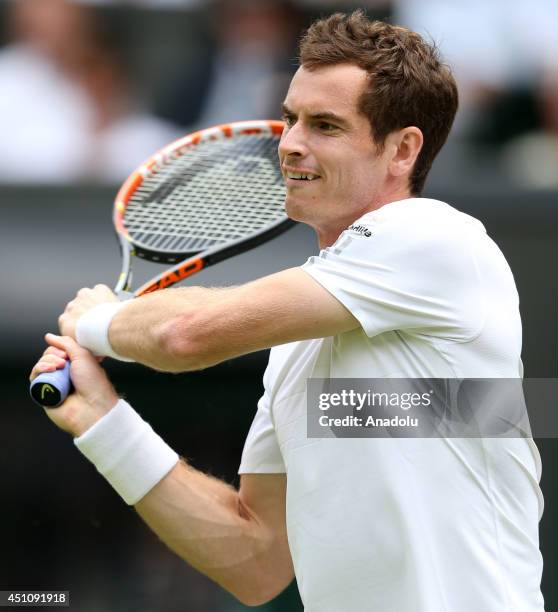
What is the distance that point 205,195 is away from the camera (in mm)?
4312

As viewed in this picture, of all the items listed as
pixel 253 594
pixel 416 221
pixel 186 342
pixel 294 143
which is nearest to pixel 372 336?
pixel 416 221

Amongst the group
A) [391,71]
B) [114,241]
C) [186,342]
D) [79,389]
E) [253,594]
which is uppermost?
[391,71]

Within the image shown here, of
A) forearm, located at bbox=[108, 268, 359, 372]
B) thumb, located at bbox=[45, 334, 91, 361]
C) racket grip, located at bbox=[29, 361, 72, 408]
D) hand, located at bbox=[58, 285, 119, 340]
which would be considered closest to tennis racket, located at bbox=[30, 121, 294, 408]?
hand, located at bbox=[58, 285, 119, 340]

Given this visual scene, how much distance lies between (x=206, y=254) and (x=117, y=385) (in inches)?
49.9

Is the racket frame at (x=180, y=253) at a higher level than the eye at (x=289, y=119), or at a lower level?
lower

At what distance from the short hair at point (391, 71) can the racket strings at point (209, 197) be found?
0.78 m

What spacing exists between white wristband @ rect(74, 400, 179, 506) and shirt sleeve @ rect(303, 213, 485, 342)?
2.35 feet

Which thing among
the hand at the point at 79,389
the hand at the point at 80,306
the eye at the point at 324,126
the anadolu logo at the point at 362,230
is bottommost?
the hand at the point at 79,389

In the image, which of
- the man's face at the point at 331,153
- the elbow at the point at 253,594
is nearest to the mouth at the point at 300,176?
the man's face at the point at 331,153

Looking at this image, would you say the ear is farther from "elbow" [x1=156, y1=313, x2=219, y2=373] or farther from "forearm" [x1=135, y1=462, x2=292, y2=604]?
"forearm" [x1=135, y1=462, x2=292, y2=604]

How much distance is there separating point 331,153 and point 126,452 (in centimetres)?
93

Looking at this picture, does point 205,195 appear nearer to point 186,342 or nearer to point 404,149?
point 404,149

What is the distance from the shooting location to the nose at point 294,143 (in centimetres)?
321

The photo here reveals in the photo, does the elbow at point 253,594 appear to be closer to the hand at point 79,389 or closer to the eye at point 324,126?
the hand at point 79,389
